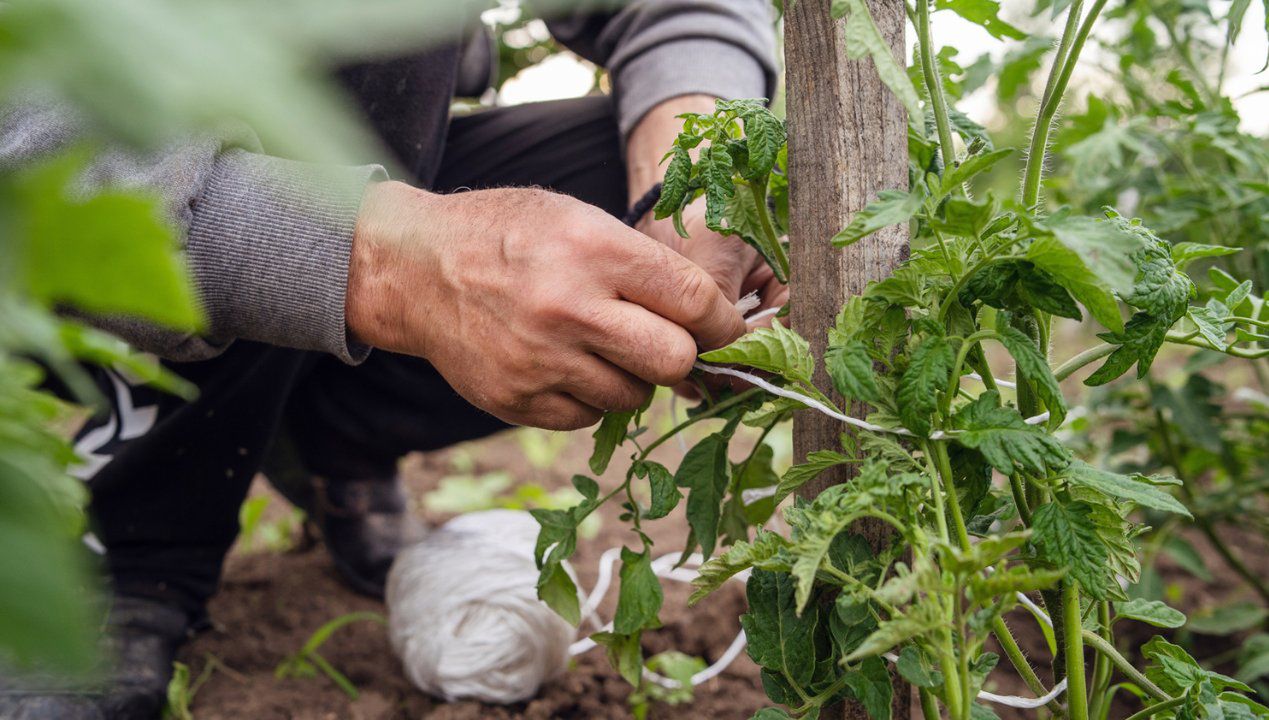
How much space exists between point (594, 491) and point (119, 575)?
1081mm

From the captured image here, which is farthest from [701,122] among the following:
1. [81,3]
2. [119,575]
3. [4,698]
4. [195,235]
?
[119,575]

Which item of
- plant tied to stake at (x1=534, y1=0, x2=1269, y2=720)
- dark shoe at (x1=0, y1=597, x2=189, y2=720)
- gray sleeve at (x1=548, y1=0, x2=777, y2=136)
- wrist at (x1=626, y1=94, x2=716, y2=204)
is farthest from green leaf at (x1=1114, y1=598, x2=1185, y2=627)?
dark shoe at (x1=0, y1=597, x2=189, y2=720)

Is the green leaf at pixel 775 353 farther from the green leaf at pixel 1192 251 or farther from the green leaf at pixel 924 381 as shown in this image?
the green leaf at pixel 1192 251

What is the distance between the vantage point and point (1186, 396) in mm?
1673

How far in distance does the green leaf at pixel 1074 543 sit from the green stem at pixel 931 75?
0.31m

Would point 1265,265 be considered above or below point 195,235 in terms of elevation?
above

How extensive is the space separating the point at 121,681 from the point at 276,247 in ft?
2.74

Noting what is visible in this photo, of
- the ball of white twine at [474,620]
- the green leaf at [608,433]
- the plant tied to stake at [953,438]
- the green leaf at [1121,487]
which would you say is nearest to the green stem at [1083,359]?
the plant tied to stake at [953,438]

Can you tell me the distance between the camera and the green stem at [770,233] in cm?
98

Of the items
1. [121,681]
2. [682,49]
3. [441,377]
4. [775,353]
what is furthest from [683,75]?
[121,681]

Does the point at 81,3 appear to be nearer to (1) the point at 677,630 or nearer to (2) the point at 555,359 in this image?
(2) the point at 555,359

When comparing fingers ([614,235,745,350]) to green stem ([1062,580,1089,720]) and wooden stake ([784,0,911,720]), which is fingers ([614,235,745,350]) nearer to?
wooden stake ([784,0,911,720])

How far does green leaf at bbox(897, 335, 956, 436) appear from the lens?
0.78 meters

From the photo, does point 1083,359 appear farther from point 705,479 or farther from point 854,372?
point 705,479
